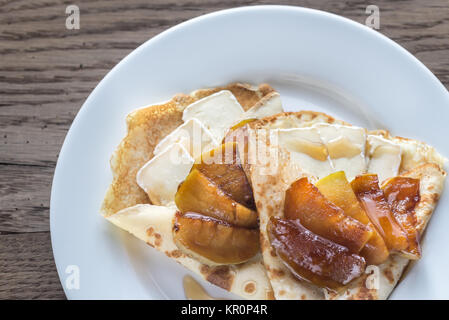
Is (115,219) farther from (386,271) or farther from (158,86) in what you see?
(386,271)

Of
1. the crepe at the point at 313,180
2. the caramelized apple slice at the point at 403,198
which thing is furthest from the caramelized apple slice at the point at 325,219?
the caramelized apple slice at the point at 403,198

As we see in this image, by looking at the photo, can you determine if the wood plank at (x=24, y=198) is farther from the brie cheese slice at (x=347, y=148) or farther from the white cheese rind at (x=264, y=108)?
the brie cheese slice at (x=347, y=148)

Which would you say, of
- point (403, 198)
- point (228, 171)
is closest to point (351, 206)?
point (403, 198)

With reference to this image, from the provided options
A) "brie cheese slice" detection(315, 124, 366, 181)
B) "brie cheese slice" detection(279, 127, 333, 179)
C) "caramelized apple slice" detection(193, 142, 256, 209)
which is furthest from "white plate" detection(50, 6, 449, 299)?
"caramelized apple slice" detection(193, 142, 256, 209)

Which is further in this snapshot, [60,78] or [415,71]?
[60,78]

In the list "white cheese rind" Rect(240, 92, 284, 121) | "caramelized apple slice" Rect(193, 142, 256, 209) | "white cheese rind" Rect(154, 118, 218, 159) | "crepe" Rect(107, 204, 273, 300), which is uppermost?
"white cheese rind" Rect(240, 92, 284, 121)

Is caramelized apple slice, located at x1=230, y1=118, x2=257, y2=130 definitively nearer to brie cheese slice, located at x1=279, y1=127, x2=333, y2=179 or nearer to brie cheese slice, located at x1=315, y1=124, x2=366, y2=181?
brie cheese slice, located at x1=279, y1=127, x2=333, y2=179

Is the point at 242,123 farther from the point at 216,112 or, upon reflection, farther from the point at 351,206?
the point at 351,206
